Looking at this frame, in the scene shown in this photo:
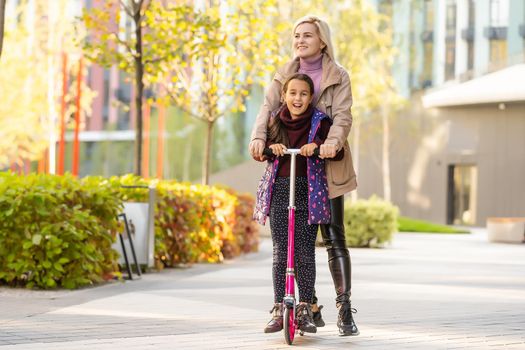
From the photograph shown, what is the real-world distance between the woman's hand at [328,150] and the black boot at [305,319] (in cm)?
91

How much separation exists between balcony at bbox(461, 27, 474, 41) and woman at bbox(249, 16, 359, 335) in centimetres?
4662

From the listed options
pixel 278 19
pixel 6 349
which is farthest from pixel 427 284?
pixel 278 19

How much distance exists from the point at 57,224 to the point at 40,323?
105 inches

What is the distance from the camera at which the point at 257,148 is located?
6543mm

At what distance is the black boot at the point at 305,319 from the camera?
658 centimetres

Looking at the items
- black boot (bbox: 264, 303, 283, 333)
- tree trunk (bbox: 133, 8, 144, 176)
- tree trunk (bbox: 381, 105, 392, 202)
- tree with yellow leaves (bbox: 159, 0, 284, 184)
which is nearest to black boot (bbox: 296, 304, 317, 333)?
black boot (bbox: 264, 303, 283, 333)

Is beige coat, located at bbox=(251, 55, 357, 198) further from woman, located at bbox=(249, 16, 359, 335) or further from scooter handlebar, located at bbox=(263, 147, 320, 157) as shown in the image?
scooter handlebar, located at bbox=(263, 147, 320, 157)

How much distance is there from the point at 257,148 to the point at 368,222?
16.7 m

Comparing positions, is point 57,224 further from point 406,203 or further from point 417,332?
point 406,203

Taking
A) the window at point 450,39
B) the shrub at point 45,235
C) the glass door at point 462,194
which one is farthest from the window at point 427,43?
the shrub at point 45,235

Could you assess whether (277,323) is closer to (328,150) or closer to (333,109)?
(328,150)

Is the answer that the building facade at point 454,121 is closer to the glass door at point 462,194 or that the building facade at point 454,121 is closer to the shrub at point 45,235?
the glass door at point 462,194

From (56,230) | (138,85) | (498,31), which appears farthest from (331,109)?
(498,31)

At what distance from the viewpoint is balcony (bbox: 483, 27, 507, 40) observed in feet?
169
